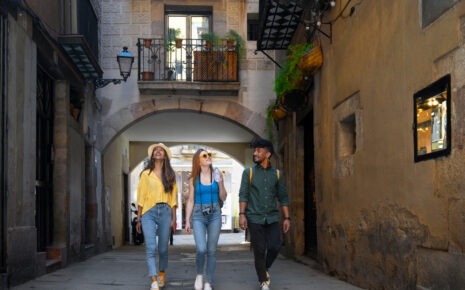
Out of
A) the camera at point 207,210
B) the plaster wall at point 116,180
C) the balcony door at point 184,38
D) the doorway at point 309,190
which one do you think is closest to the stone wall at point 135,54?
the balcony door at point 184,38

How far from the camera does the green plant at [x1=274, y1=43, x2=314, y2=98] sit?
9.77 m

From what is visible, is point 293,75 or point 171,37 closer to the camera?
point 293,75

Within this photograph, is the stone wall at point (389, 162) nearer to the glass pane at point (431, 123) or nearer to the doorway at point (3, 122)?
the glass pane at point (431, 123)

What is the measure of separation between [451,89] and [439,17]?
594 millimetres

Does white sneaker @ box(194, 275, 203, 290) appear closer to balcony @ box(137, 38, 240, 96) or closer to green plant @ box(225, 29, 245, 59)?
balcony @ box(137, 38, 240, 96)

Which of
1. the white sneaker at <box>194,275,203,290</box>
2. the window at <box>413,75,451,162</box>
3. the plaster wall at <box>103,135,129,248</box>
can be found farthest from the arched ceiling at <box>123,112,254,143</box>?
the window at <box>413,75,451,162</box>

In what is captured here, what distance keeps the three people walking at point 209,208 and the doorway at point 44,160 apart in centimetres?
363

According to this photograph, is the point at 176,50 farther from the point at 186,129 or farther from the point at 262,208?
the point at 262,208

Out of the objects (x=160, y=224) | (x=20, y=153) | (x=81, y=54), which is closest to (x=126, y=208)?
(x=81, y=54)

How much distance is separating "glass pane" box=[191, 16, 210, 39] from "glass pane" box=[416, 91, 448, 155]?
10.2m

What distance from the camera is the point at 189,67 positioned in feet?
47.4

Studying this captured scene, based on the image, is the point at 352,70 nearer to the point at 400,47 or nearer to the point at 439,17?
the point at 400,47

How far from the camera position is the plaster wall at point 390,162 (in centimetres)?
439

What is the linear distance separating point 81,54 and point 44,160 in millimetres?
1839
